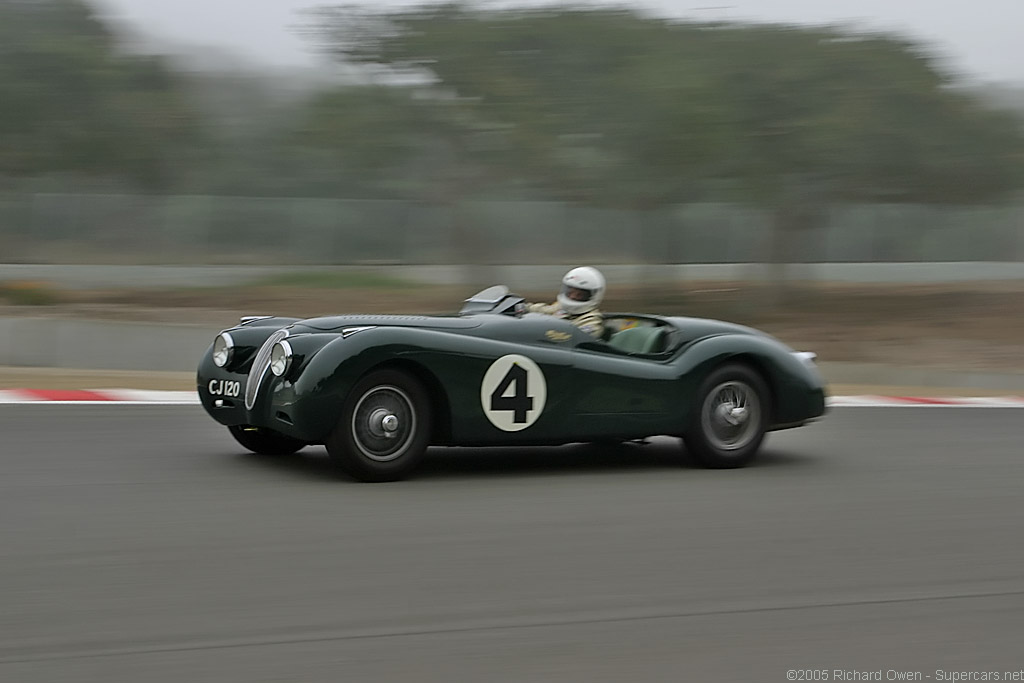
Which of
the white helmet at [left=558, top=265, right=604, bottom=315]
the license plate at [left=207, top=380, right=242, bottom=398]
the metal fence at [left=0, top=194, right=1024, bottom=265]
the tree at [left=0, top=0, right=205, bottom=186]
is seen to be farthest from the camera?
the metal fence at [left=0, top=194, right=1024, bottom=265]

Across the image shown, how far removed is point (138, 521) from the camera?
18.1 feet

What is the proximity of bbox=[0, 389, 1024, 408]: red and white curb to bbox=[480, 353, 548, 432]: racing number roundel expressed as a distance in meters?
3.77

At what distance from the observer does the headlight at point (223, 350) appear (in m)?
7.09

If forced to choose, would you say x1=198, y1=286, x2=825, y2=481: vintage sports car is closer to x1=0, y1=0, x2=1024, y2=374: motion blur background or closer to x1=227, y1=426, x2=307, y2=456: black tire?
x1=227, y1=426, x2=307, y2=456: black tire

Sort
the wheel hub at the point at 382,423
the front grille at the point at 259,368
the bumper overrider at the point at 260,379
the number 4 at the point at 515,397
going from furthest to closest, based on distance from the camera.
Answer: the number 4 at the point at 515,397 < the front grille at the point at 259,368 < the wheel hub at the point at 382,423 < the bumper overrider at the point at 260,379

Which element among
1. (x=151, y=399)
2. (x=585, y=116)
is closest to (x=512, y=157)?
(x=585, y=116)

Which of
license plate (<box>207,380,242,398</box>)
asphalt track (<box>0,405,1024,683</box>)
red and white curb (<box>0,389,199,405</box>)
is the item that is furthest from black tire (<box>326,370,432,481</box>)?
red and white curb (<box>0,389,199,405</box>)

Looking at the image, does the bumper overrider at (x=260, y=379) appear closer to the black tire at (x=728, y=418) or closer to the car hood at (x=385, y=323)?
the car hood at (x=385, y=323)

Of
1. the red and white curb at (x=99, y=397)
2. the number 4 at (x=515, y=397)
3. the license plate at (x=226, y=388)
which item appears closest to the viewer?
the number 4 at (x=515, y=397)

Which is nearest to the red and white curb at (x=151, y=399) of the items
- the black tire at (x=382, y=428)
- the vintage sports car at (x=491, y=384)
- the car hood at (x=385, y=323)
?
the vintage sports car at (x=491, y=384)

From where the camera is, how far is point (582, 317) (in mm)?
7637

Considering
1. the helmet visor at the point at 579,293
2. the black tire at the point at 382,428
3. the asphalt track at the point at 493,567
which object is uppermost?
the helmet visor at the point at 579,293

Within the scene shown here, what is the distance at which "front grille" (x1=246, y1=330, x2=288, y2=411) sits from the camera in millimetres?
6648

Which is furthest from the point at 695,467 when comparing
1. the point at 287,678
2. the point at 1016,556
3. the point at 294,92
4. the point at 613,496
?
the point at 294,92
